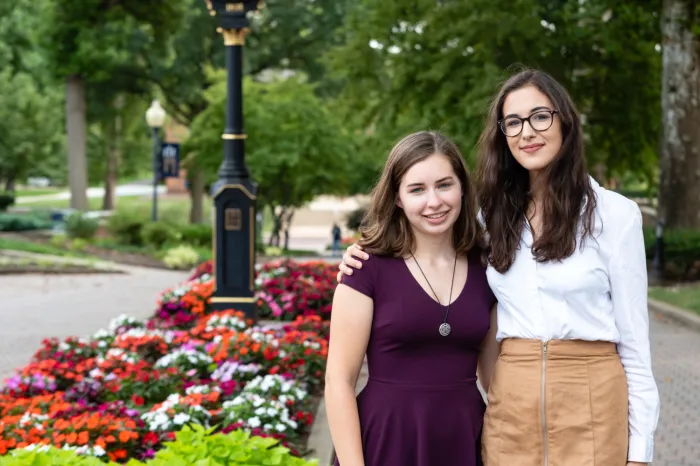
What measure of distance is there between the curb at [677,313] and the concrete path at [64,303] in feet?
23.1

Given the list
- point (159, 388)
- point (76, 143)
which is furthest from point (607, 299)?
point (76, 143)

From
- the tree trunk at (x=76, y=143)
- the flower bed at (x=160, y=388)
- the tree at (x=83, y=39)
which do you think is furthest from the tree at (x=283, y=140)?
the flower bed at (x=160, y=388)

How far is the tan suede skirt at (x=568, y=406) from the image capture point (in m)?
2.59

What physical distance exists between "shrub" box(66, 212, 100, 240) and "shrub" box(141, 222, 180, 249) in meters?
1.58

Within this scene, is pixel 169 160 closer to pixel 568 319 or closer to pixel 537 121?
pixel 537 121

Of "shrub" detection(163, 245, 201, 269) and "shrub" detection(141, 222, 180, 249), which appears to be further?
"shrub" detection(141, 222, 180, 249)

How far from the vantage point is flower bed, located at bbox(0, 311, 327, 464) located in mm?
5320

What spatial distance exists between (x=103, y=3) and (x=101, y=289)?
1920 centimetres

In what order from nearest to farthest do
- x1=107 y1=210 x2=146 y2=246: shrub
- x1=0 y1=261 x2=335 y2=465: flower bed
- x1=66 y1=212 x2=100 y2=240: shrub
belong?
1. x1=0 y1=261 x2=335 y2=465: flower bed
2. x1=66 y1=212 x2=100 y2=240: shrub
3. x1=107 y1=210 x2=146 y2=246: shrub

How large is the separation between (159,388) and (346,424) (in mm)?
4275

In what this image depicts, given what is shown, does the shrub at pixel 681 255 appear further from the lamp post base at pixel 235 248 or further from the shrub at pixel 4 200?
the shrub at pixel 4 200

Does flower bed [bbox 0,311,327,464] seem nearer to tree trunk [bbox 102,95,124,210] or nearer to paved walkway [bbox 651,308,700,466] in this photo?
paved walkway [bbox 651,308,700,466]

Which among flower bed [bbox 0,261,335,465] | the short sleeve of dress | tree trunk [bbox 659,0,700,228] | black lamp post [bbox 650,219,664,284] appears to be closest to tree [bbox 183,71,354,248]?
tree trunk [bbox 659,0,700,228]

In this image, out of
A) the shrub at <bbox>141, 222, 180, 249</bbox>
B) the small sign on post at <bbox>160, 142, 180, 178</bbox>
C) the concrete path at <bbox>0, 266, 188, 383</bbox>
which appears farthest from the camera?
Answer: the small sign on post at <bbox>160, 142, 180, 178</bbox>
